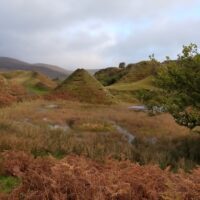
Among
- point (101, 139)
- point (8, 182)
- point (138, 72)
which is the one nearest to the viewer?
point (8, 182)

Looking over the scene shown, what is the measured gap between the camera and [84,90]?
55.2m

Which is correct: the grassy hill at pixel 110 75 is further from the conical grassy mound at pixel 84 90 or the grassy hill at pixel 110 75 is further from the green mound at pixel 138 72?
the conical grassy mound at pixel 84 90

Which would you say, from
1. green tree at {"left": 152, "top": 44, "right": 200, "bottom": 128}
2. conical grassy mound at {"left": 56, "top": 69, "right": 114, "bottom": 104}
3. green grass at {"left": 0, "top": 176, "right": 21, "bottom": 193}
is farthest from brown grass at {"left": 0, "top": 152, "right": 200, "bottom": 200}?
conical grassy mound at {"left": 56, "top": 69, "right": 114, "bottom": 104}

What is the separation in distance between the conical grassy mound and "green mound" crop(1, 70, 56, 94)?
34.4 ft

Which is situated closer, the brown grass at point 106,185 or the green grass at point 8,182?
the brown grass at point 106,185

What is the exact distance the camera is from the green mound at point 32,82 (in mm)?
70781

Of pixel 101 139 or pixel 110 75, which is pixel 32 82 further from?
pixel 101 139

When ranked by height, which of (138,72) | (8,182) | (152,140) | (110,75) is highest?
(138,72)

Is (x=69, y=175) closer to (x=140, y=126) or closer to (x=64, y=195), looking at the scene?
(x=64, y=195)

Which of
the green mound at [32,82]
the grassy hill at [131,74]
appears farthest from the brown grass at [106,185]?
the grassy hill at [131,74]

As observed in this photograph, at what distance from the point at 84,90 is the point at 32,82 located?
2314cm

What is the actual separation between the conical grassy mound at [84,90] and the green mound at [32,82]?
10.5 metres

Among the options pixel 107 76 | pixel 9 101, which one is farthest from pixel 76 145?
pixel 107 76

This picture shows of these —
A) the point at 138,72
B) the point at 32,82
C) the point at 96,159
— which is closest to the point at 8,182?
the point at 96,159
